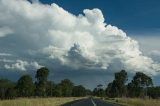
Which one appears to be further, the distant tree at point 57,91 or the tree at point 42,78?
the distant tree at point 57,91

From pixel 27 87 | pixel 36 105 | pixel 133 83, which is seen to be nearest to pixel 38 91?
pixel 27 87

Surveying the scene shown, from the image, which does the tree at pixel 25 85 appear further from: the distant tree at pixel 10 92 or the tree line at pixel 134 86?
the tree line at pixel 134 86

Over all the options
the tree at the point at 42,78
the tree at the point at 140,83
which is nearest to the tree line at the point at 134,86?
the tree at the point at 140,83

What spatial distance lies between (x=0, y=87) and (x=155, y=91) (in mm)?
61025

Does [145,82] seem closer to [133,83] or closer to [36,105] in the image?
[133,83]

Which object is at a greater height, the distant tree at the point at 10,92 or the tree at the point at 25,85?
the tree at the point at 25,85

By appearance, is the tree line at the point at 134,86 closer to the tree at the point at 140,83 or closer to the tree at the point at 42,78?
the tree at the point at 140,83

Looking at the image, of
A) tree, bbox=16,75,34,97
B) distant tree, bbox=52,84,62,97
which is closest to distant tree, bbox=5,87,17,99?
tree, bbox=16,75,34,97

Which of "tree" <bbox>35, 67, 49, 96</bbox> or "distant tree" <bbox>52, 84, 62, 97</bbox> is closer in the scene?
"tree" <bbox>35, 67, 49, 96</bbox>

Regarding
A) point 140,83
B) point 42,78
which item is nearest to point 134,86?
point 140,83

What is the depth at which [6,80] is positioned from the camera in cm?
16600

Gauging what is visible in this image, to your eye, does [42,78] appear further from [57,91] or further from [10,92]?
[57,91]

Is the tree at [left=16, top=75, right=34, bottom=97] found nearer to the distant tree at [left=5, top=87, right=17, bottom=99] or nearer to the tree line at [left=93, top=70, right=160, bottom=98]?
the distant tree at [left=5, top=87, right=17, bottom=99]

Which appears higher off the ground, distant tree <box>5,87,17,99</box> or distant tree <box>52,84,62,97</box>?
distant tree <box>52,84,62,97</box>
